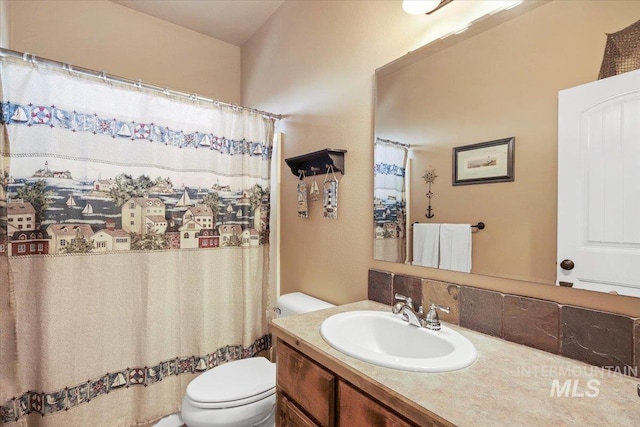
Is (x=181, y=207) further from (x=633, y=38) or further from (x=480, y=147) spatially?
(x=633, y=38)

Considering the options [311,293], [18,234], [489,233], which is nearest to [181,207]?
[18,234]

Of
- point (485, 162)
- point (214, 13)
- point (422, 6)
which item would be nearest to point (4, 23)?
point (214, 13)

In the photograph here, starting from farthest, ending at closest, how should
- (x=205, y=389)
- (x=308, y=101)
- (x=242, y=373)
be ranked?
1. (x=308, y=101)
2. (x=242, y=373)
3. (x=205, y=389)

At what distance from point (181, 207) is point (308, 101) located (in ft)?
3.36

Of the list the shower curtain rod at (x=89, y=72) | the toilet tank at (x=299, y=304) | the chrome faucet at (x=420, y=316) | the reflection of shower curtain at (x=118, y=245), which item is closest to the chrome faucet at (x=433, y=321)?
the chrome faucet at (x=420, y=316)

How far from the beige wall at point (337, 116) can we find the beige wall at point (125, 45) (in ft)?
2.31

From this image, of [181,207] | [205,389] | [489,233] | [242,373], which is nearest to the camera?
[489,233]

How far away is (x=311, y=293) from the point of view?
1918mm

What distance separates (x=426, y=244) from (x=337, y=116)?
890mm

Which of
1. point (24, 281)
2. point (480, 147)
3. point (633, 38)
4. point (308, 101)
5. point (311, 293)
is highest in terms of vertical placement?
point (308, 101)

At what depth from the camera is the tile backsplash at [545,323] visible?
2.62 feet

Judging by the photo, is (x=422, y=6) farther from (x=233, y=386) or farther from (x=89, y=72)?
(x=233, y=386)

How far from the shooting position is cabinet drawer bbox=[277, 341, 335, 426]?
91 centimetres

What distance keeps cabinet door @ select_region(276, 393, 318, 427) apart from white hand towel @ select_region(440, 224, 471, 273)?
740 mm
